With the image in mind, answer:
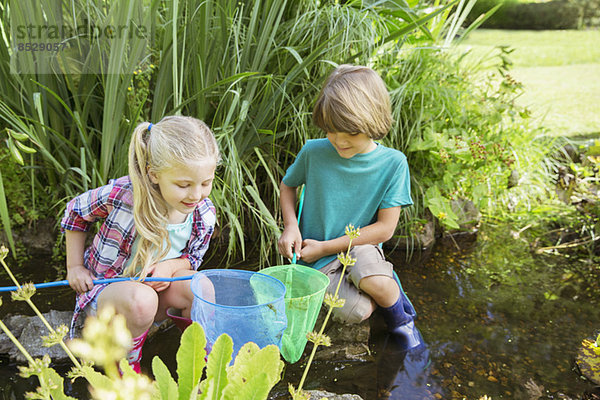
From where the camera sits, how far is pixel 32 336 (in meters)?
1.67

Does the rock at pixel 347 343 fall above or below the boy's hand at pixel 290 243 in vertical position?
below

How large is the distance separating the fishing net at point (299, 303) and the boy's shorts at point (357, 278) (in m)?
0.21

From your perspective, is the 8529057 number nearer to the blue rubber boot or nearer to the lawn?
the blue rubber boot

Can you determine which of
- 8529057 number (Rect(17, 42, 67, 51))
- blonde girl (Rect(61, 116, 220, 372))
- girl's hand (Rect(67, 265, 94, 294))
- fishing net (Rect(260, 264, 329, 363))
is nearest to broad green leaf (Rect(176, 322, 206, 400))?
fishing net (Rect(260, 264, 329, 363))

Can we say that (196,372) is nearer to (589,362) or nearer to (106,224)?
(106,224)

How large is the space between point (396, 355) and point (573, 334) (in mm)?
766

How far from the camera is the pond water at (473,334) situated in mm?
1622

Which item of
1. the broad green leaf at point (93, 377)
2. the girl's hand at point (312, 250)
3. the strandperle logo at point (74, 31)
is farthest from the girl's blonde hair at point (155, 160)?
the broad green leaf at point (93, 377)

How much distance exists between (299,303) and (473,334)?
0.90m

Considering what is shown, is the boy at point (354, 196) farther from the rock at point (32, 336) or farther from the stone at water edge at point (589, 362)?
the rock at point (32, 336)

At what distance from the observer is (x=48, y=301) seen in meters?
1.96

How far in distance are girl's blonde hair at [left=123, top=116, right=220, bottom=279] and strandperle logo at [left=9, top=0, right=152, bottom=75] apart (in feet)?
1.92

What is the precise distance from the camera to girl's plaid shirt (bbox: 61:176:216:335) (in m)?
1.53

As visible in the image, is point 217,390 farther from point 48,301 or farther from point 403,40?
point 403,40
